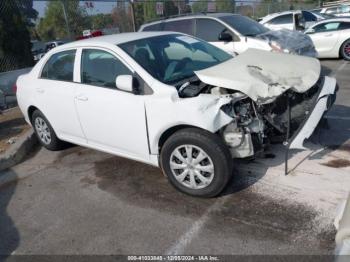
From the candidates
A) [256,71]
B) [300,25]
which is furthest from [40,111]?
[300,25]

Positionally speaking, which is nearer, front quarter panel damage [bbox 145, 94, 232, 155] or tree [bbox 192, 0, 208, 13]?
front quarter panel damage [bbox 145, 94, 232, 155]

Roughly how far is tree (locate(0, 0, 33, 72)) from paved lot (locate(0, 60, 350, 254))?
7693 millimetres

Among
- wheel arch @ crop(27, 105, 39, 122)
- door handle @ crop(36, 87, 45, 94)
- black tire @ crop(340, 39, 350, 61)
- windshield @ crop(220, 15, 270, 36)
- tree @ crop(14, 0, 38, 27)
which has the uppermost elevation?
tree @ crop(14, 0, 38, 27)

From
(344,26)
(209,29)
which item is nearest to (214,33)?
(209,29)

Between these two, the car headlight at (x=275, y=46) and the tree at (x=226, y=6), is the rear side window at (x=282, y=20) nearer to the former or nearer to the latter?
the tree at (x=226, y=6)

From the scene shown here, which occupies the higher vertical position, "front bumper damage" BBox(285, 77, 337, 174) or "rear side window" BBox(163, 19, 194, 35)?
"rear side window" BBox(163, 19, 194, 35)

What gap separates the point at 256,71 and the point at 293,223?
1.62 metres

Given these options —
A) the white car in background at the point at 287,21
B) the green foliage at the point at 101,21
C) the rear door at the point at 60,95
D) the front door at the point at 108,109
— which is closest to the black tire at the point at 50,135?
the rear door at the point at 60,95

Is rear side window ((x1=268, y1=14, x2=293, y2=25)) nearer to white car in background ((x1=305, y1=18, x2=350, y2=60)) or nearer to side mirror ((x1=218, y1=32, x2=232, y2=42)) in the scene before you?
white car in background ((x1=305, y1=18, x2=350, y2=60))

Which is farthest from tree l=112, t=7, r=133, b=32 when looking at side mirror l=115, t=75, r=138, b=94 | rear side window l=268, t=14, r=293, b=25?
side mirror l=115, t=75, r=138, b=94

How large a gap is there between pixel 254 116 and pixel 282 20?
1260 centimetres

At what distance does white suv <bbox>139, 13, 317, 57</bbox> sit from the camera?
8.74m

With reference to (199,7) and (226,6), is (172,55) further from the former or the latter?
(226,6)

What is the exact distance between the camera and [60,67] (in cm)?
522
